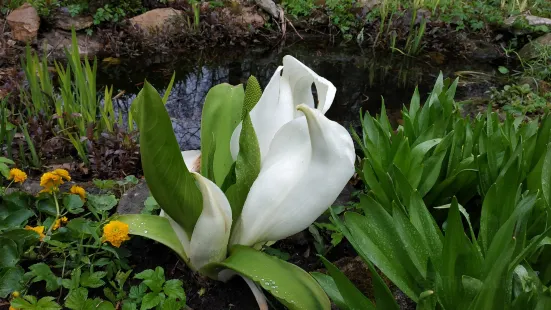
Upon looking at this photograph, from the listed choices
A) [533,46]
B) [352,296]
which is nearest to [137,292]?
[352,296]

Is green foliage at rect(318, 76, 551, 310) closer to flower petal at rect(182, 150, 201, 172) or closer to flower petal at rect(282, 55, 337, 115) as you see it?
flower petal at rect(282, 55, 337, 115)

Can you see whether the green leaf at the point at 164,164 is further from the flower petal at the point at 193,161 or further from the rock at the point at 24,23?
the rock at the point at 24,23

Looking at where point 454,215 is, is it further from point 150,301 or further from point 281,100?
point 150,301

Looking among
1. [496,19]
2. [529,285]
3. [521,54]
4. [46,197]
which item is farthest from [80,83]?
[496,19]

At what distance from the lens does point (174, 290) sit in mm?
1312

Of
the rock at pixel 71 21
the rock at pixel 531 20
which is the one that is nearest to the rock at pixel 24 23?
the rock at pixel 71 21

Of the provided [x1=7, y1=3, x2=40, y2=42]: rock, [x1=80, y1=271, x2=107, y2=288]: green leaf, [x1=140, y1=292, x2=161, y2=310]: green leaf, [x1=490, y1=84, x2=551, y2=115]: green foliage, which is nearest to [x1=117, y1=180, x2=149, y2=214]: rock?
[x1=80, y1=271, x2=107, y2=288]: green leaf

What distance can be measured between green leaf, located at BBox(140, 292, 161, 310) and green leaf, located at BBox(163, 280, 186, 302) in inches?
1.2

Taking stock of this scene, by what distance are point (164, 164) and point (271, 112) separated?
41 cm

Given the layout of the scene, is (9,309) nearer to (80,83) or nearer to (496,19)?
(80,83)

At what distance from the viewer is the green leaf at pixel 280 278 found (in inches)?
48.4

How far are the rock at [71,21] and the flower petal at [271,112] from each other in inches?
196

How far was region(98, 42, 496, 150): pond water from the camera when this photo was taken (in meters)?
4.09

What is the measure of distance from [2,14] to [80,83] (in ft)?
13.4
